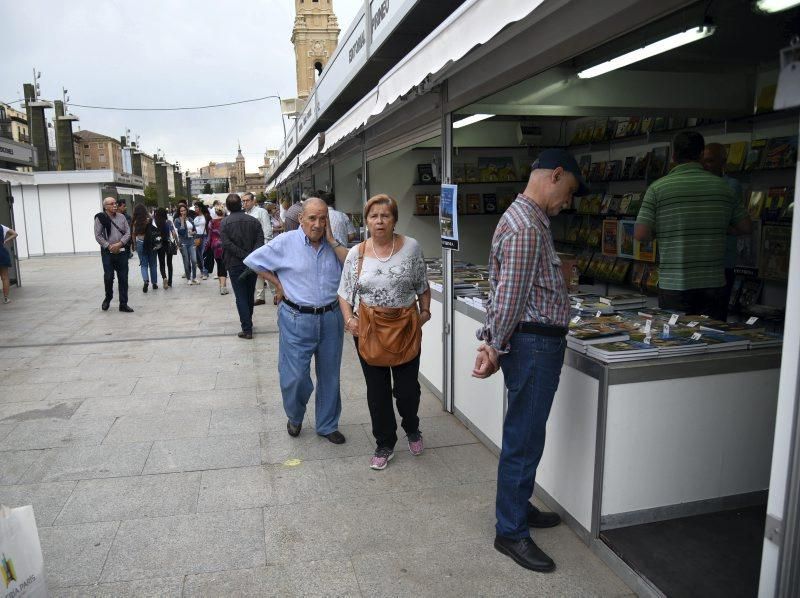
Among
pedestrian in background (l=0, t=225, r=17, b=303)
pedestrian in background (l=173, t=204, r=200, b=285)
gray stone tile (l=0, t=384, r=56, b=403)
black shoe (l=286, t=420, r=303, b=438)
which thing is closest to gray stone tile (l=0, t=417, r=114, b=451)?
gray stone tile (l=0, t=384, r=56, b=403)

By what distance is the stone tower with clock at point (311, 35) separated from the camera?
56875mm

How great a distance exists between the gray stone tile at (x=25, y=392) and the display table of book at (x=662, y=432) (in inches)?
171

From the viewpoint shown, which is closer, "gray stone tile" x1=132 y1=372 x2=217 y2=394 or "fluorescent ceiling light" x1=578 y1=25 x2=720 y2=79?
"fluorescent ceiling light" x1=578 y1=25 x2=720 y2=79

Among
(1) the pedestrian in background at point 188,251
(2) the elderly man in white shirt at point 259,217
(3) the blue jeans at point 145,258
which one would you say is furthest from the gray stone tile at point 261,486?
(1) the pedestrian in background at point 188,251

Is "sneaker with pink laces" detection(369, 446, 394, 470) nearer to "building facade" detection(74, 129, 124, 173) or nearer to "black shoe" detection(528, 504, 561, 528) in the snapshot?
"black shoe" detection(528, 504, 561, 528)

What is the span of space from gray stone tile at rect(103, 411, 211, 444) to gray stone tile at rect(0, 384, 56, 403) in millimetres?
1094

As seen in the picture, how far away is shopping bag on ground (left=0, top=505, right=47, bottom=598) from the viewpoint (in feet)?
6.47

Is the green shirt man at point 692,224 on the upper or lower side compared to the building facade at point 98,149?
lower

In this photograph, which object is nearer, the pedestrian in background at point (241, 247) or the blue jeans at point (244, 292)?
the blue jeans at point (244, 292)

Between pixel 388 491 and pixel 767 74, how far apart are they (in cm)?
419

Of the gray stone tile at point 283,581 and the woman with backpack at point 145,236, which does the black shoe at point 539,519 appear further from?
the woman with backpack at point 145,236

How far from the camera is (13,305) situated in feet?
32.6

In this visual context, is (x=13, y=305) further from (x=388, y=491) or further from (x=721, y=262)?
(x=721, y=262)

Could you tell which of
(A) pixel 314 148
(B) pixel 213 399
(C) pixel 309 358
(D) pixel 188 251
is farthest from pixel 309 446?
(D) pixel 188 251
